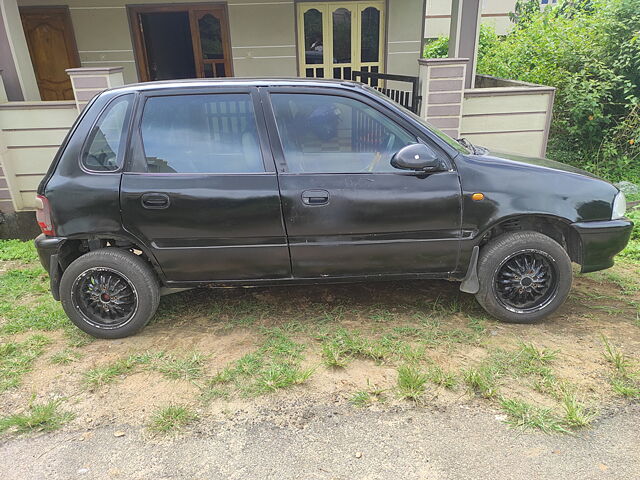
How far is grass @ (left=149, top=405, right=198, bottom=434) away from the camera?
8.94 feet

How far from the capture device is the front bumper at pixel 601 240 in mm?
3475

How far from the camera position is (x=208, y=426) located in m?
2.74

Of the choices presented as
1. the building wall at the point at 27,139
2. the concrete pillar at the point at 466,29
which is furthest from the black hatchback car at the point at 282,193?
the concrete pillar at the point at 466,29

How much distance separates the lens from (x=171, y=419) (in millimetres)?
2775

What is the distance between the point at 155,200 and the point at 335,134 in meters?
1.35

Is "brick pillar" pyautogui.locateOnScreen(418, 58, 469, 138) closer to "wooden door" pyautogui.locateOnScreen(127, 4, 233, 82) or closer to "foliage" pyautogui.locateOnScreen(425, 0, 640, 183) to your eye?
"foliage" pyautogui.locateOnScreen(425, 0, 640, 183)

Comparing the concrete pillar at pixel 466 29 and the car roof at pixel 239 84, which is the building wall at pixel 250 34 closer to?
the concrete pillar at pixel 466 29

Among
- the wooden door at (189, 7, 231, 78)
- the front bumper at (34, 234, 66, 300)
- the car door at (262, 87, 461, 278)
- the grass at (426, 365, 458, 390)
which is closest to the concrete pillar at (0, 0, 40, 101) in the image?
the wooden door at (189, 7, 231, 78)

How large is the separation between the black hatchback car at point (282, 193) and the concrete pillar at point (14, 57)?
158 inches

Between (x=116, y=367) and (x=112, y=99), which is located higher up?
(x=112, y=99)

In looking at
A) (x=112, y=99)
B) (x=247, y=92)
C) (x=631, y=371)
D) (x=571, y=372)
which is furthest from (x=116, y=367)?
(x=631, y=371)

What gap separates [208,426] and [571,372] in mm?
2282

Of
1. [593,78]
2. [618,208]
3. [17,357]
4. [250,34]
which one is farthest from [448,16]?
[17,357]

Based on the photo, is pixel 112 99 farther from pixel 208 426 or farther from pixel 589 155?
pixel 589 155
